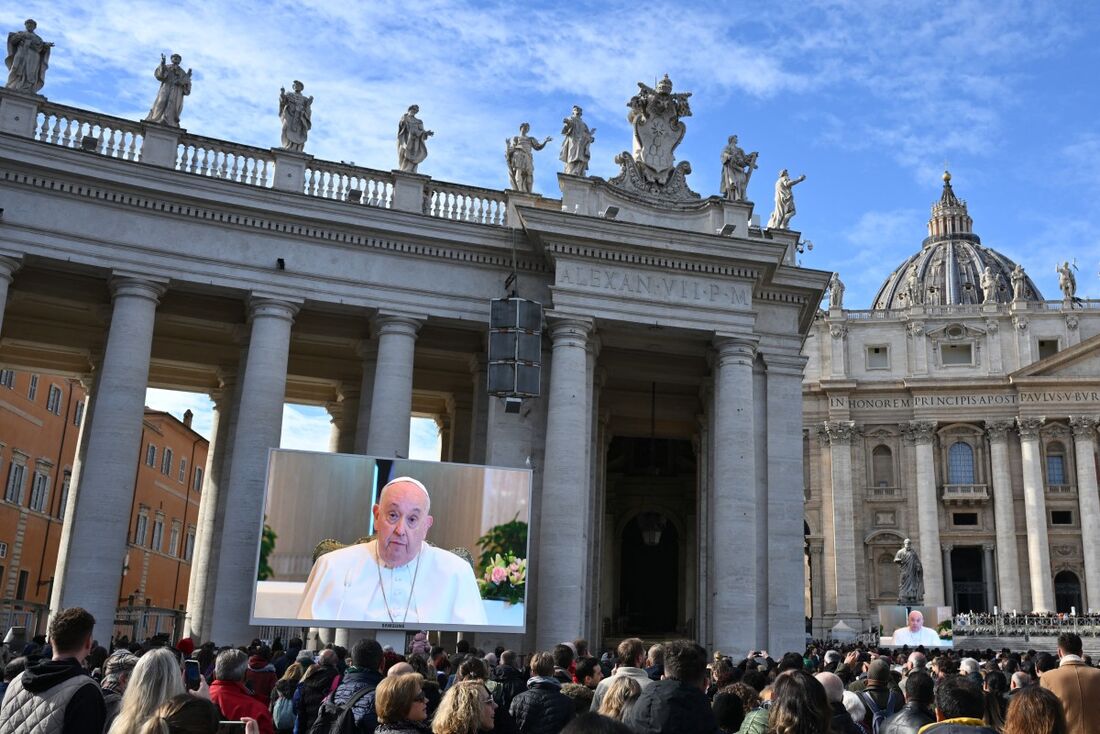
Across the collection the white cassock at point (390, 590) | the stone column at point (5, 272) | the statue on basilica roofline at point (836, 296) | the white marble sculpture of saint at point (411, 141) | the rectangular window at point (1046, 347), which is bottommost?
the white cassock at point (390, 590)

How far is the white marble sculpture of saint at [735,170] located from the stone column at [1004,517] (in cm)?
4858

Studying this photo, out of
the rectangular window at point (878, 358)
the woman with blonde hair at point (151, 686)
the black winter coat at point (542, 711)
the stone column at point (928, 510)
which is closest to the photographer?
the woman with blonde hair at point (151, 686)

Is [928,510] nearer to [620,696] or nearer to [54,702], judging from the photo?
[620,696]

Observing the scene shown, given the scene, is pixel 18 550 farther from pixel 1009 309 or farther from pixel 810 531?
pixel 1009 309

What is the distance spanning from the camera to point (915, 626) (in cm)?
3181

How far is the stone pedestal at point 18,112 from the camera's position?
844 inches

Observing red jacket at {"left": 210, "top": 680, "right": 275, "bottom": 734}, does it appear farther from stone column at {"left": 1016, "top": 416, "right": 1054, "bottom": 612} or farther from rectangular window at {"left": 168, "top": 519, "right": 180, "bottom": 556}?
stone column at {"left": 1016, "top": 416, "right": 1054, "bottom": 612}

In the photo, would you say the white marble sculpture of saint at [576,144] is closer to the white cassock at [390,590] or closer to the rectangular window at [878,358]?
the white cassock at [390,590]

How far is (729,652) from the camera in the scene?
862 inches

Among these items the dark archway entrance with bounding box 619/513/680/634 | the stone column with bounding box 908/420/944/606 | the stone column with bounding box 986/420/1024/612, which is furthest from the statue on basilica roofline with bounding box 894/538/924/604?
the stone column with bounding box 986/420/1024/612

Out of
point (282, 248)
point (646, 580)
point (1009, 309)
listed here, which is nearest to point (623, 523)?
point (646, 580)

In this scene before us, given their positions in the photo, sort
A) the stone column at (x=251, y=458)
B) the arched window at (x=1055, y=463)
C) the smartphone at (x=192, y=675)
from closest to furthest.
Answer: the smartphone at (x=192, y=675) < the stone column at (x=251, y=458) < the arched window at (x=1055, y=463)

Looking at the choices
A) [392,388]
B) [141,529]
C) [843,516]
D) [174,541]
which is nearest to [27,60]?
[392,388]

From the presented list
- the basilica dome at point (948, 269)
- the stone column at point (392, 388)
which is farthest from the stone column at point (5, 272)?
the basilica dome at point (948, 269)
